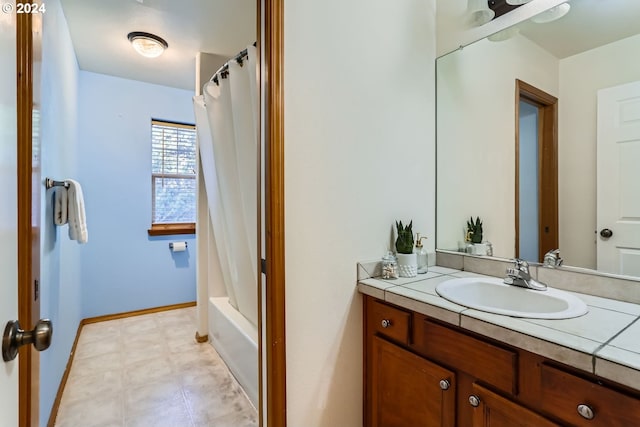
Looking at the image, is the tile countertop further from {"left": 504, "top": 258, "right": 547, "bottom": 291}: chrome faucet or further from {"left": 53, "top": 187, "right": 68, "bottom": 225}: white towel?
{"left": 53, "top": 187, "right": 68, "bottom": 225}: white towel

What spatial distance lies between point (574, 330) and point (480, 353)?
0.27 metres

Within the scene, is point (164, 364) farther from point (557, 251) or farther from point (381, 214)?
point (557, 251)

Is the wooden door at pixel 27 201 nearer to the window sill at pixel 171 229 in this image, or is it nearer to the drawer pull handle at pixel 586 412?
the drawer pull handle at pixel 586 412

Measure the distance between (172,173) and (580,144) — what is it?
3631mm

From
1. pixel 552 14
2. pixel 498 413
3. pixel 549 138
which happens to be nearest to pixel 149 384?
pixel 498 413

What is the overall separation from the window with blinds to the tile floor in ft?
4.24

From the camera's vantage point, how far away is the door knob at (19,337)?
546mm

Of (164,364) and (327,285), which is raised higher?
(327,285)

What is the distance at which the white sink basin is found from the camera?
112 centimetres

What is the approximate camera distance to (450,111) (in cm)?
178

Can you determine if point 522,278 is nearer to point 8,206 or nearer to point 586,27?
point 586,27

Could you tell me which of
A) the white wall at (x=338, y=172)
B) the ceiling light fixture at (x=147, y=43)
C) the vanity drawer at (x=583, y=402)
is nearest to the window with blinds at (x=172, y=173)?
the ceiling light fixture at (x=147, y=43)

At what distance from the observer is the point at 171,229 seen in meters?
3.54

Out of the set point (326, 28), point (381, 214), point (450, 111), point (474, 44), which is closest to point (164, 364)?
point (381, 214)
